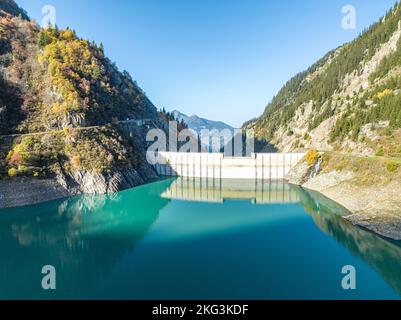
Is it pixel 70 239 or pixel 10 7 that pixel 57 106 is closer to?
pixel 70 239

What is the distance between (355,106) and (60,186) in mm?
77916

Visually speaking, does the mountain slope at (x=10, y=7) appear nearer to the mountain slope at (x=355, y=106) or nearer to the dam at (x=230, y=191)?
the dam at (x=230, y=191)

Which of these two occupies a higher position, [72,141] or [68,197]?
[72,141]

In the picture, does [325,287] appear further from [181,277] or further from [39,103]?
[39,103]

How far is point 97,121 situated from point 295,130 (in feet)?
220

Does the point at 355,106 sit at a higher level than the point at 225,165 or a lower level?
higher

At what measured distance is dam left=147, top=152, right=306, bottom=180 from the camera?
7262 centimetres

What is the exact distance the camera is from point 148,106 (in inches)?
4218

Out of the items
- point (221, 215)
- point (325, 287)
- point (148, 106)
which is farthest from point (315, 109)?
point (325, 287)

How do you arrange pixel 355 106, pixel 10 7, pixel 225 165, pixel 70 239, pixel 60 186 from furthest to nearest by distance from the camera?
pixel 10 7, pixel 355 106, pixel 225 165, pixel 60 186, pixel 70 239

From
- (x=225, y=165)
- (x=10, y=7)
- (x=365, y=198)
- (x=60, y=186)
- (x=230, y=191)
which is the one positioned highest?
(x=10, y=7)

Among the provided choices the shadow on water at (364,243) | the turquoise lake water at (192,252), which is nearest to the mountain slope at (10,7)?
the turquoise lake water at (192,252)

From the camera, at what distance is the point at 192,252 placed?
27609 mm

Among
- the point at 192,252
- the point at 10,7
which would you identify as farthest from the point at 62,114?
the point at 10,7
